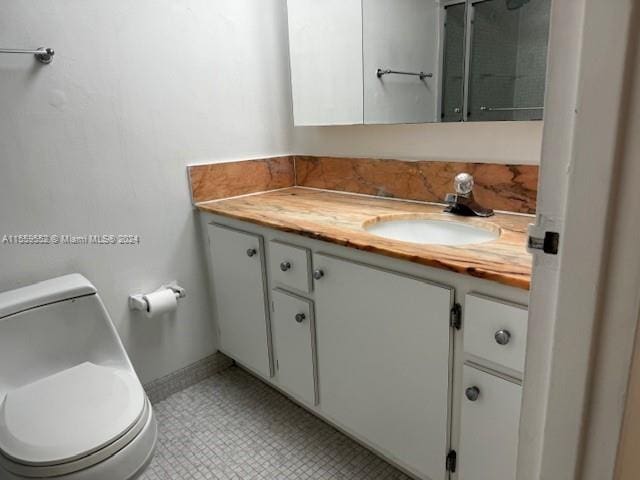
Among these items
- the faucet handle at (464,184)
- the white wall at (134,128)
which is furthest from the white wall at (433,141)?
the white wall at (134,128)

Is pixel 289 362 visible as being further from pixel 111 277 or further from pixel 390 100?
pixel 390 100

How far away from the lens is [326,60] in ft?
6.20

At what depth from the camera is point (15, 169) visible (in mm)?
1459

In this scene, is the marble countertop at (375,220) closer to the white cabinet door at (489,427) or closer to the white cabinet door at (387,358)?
the white cabinet door at (387,358)

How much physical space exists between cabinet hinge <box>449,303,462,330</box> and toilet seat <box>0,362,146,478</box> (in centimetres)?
87

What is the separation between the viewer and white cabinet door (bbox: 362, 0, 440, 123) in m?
1.54

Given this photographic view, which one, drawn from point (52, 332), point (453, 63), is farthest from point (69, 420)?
point (453, 63)

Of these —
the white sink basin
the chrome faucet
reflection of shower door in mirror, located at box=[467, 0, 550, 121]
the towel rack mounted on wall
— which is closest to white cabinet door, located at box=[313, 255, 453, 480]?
the white sink basin

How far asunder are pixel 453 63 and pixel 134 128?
45.6 inches

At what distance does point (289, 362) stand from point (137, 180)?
2.96ft

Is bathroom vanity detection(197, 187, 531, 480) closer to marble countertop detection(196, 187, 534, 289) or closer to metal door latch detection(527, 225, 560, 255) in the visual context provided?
marble countertop detection(196, 187, 534, 289)

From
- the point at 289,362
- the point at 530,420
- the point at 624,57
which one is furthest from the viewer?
the point at 289,362

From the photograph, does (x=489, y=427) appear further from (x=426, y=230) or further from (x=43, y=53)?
(x=43, y=53)

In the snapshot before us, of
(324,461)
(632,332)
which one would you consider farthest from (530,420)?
(324,461)
